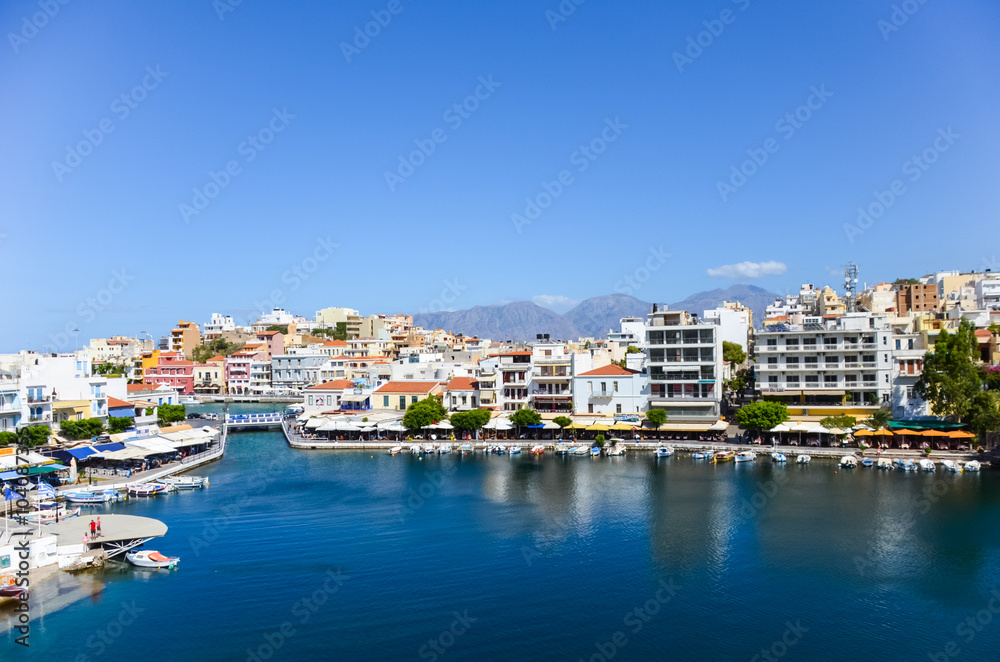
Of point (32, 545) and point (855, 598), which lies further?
point (32, 545)

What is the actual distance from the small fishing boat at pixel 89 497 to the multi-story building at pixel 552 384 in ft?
97.2

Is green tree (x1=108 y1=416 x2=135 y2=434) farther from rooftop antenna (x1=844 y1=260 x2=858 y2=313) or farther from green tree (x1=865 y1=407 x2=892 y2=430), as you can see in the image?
rooftop antenna (x1=844 y1=260 x2=858 y2=313)

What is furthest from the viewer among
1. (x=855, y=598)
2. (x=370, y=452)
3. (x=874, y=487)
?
(x=370, y=452)

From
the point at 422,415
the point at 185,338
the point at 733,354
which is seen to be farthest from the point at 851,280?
the point at 185,338

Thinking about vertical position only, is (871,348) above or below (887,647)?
above

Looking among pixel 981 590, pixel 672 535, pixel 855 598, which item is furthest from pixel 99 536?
pixel 981 590

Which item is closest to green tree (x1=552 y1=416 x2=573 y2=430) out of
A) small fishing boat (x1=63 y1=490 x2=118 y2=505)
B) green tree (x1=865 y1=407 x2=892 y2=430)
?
green tree (x1=865 y1=407 x2=892 y2=430)

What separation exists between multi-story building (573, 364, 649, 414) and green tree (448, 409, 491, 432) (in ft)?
22.7

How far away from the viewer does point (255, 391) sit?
321 feet

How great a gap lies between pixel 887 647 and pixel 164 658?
18205mm

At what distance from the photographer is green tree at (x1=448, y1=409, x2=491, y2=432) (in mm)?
52094

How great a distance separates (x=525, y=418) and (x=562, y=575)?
2778cm

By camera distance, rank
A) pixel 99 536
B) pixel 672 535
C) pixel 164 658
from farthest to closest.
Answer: pixel 672 535
pixel 99 536
pixel 164 658

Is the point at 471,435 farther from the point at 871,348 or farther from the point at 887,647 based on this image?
the point at 887,647
